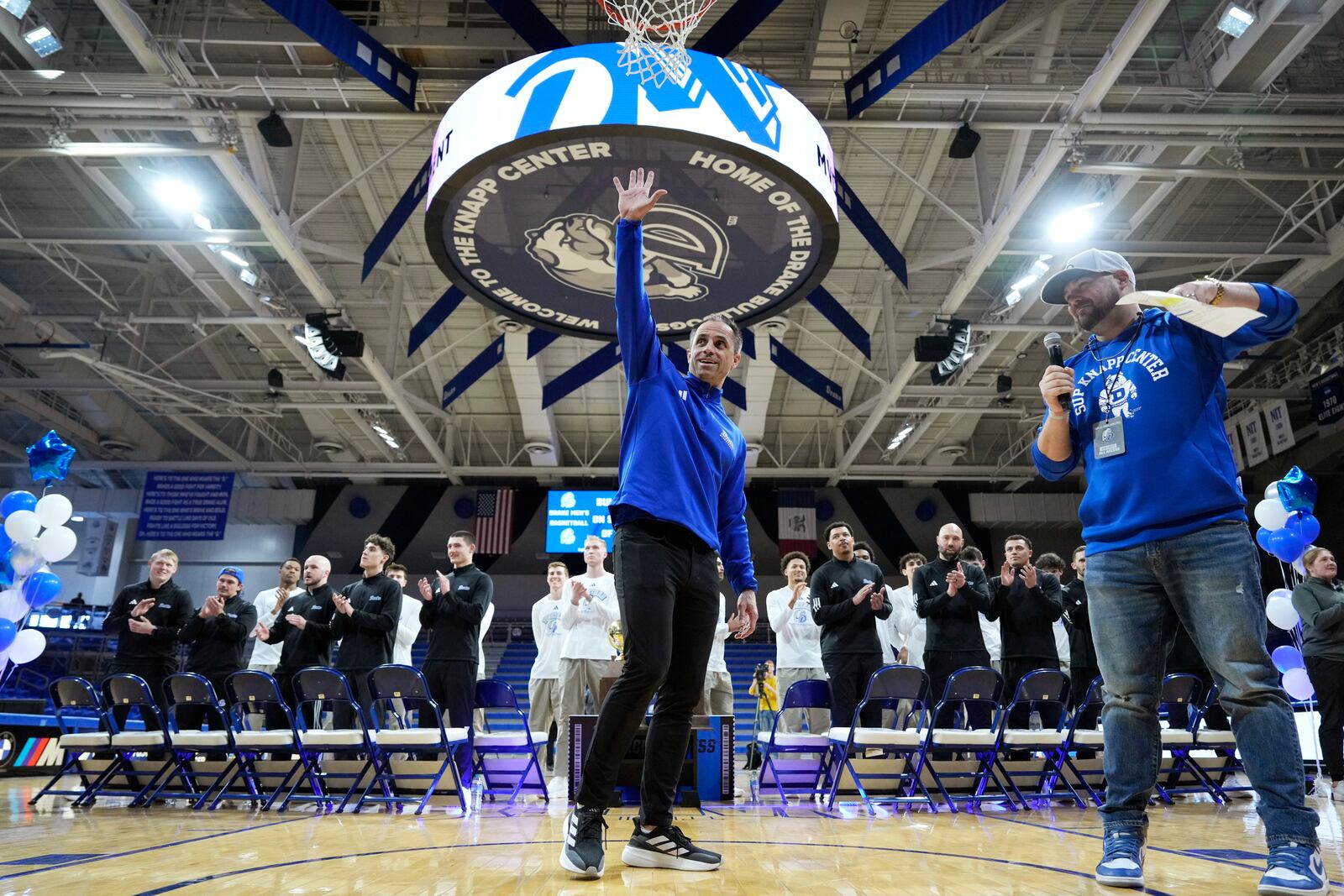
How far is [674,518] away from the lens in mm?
2408

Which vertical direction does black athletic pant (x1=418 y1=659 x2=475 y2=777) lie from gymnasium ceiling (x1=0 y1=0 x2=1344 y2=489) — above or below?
below

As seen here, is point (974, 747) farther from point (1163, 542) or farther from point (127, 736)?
point (127, 736)

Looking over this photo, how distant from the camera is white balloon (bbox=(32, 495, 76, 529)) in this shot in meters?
6.15

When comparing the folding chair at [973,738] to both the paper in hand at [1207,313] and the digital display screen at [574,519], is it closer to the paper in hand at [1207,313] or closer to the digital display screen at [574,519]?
the paper in hand at [1207,313]

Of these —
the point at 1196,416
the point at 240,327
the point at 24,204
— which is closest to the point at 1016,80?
the point at 1196,416

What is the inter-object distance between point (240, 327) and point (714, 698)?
32.2 feet

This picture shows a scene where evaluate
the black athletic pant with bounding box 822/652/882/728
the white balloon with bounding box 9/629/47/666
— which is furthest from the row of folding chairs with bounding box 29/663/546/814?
the black athletic pant with bounding box 822/652/882/728

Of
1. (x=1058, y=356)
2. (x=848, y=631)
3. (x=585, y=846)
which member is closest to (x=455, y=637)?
(x=848, y=631)

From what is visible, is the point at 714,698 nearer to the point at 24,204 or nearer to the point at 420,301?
the point at 420,301

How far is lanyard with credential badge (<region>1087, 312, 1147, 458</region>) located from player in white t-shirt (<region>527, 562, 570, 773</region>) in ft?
17.5

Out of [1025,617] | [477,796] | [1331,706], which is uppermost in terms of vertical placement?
[1025,617]

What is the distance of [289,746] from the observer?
16.4 ft

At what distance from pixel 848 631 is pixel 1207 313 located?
4.00 metres

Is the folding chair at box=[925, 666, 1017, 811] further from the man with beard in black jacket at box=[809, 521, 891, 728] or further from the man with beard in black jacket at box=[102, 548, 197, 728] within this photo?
the man with beard in black jacket at box=[102, 548, 197, 728]
